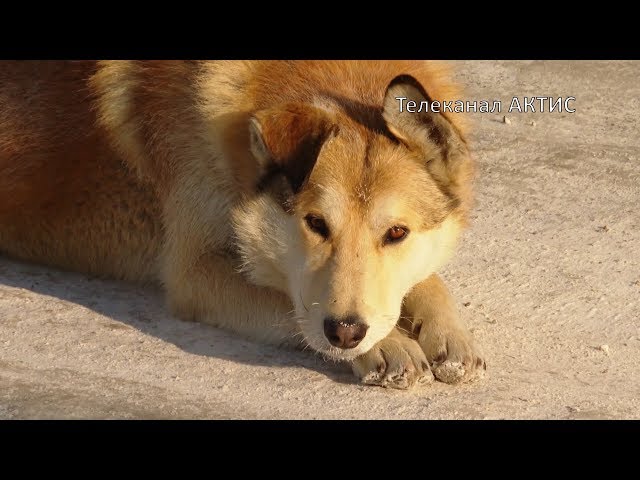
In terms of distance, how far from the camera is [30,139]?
613 centimetres

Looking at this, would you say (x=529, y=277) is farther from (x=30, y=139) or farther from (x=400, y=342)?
(x=30, y=139)

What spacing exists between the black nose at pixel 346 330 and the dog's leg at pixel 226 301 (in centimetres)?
57

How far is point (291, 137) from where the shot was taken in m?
4.97

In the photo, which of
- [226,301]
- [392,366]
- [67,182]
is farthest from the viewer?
[67,182]

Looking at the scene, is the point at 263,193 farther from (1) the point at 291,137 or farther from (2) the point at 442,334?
(2) the point at 442,334

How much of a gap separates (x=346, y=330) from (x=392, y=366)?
0.37 m

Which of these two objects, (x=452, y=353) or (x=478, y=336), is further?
(x=478, y=336)

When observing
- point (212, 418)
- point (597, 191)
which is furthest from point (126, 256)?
point (597, 191)

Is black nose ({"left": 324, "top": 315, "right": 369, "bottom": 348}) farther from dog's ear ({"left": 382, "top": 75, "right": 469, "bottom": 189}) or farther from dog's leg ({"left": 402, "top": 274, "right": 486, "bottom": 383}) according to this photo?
dog's ear ({"left": 382, "top": 75, "right": 469, "bottom": 189})

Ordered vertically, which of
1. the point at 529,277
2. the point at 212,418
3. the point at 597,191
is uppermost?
the point at 597,191

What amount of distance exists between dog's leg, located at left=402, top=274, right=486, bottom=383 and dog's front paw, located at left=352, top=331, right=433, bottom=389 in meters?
0.09

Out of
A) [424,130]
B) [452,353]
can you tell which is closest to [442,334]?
[452,353]

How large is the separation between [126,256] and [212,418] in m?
1.68

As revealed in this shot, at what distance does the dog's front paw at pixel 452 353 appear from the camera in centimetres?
513
